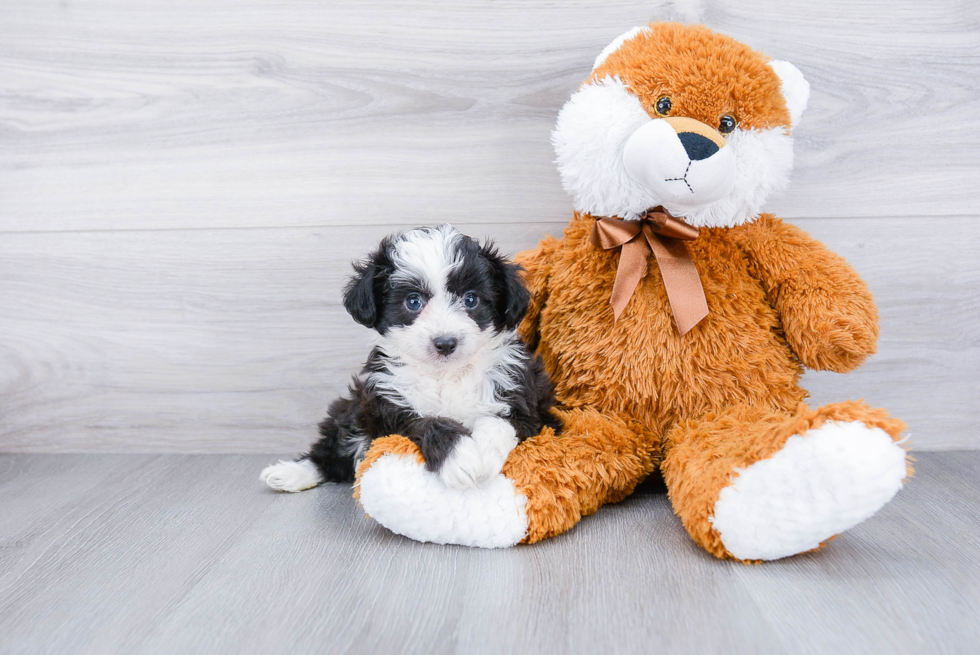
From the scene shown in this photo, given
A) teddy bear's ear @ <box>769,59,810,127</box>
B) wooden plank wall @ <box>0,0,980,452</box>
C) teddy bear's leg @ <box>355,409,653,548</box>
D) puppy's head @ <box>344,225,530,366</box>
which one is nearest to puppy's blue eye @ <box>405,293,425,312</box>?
puppy's head @ <box>344,225,530,366</box>

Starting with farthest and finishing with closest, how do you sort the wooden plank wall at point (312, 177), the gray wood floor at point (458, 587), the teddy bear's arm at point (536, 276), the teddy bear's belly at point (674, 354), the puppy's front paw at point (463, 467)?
the wooden plank wall at point (312, 177) < the teddy bear's arm at point (536, 276) < the teddy bear's belly at point (674, 354) < the puppy's front paw at point (463, 467) < the gray wood floor at point (458, 587)

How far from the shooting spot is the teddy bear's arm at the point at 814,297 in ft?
4.68

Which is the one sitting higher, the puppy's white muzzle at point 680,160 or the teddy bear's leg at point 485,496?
the puppy's white muzzle at point 680,160

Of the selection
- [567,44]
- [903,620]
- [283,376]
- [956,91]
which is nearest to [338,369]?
[283,376]

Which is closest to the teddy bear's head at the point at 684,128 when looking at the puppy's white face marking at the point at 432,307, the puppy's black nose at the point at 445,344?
the puppy's white face marking at the point at 432,307

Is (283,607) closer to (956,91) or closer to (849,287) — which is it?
(849,287)

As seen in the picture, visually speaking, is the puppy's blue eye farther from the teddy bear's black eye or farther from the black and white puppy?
the teddy bear's black eye

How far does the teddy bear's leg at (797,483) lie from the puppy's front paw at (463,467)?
36 centimetres

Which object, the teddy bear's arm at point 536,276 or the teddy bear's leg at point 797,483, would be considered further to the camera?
the teddy bear's arm at point 536,276

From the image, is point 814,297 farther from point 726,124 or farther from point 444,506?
point 444,506

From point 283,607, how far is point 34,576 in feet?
1.65

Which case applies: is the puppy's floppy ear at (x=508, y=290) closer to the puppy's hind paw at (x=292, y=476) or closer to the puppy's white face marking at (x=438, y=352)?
the puppy's white face marking at (x=438, y=352)

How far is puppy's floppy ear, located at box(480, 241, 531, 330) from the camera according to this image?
1436mm

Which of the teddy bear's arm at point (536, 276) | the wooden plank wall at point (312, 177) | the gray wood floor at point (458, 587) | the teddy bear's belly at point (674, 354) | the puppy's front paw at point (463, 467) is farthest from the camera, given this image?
the wooden plank wall at point (312, 177)
